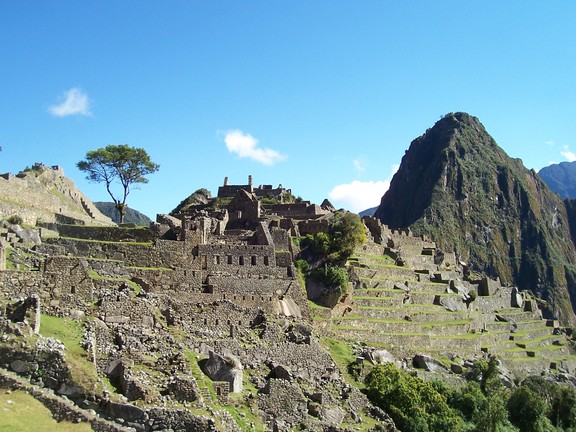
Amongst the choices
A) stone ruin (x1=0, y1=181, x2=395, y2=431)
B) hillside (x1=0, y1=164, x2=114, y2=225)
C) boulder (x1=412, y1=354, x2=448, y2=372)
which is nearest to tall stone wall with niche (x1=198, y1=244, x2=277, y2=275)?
stone ruin (x1=0, y1=181, x2=395, y2=431)

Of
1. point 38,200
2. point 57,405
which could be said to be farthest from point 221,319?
point 38,200

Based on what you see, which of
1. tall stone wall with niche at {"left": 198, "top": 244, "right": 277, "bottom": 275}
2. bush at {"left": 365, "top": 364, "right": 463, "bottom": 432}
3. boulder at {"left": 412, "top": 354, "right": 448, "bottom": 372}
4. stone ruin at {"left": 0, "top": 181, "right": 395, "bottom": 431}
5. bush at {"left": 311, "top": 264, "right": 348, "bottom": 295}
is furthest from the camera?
boulder at {"left": 412, "top": 354, "right": 448, "bottom": 372}

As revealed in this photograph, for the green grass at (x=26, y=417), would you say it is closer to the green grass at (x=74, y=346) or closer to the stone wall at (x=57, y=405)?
the stone wall at (x=57, y=405)

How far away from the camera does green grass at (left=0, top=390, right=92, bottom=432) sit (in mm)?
16344

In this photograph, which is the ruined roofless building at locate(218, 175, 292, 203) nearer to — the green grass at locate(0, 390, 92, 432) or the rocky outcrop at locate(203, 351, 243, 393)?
the rocky outcrop at locate(203, 351, 243, 393)

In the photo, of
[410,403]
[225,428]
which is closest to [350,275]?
[410,403]

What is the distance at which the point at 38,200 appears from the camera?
133 feet

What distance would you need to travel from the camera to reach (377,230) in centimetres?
6003

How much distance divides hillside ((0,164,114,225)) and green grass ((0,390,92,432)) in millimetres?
17711

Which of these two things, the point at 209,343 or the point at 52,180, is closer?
the point at 209,343

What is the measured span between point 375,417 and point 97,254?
16.2 metres

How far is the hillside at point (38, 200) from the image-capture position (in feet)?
117

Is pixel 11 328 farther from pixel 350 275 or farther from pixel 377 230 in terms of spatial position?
pixel 377 230

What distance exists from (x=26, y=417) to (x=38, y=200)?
2601cm
